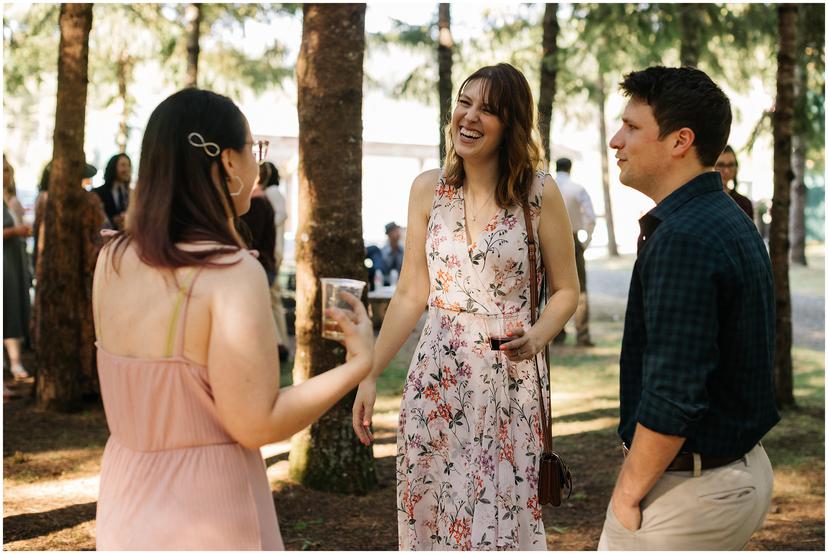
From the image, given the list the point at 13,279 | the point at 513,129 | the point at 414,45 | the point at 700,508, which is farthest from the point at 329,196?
the point at 414,45

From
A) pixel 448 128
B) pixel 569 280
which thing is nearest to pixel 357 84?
pixel 448 128

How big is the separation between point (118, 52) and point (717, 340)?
2027cm

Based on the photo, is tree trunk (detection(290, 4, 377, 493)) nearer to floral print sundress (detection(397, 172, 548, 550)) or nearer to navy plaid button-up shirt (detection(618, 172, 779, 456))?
floral print sundress (detection(397, 172, 548, 550))

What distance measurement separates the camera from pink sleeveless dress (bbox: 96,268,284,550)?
2236 mm

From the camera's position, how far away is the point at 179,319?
7.16 feet

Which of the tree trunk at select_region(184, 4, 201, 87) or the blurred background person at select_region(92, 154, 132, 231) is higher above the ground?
the tree trunk at select_region(184, 4, 201, 87)

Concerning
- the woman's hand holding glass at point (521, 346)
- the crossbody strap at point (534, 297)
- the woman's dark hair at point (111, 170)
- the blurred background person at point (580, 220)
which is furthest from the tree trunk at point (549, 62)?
the woman's hand holding glass at point (521, 346)

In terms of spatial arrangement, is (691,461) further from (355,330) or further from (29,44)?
(29,44)

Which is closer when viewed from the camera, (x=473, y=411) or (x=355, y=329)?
(x=355, y=329)

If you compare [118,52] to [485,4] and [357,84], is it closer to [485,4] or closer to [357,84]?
[485,4]

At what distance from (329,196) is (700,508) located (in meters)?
3.97

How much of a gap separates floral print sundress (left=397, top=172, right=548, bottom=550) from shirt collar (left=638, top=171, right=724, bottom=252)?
1216 millimetres

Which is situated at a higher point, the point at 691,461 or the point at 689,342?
the point at 689,342

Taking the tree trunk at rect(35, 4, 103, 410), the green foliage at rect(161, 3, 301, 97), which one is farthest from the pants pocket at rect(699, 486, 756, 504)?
the green foliage at rect(161, 3, 301, 97)
